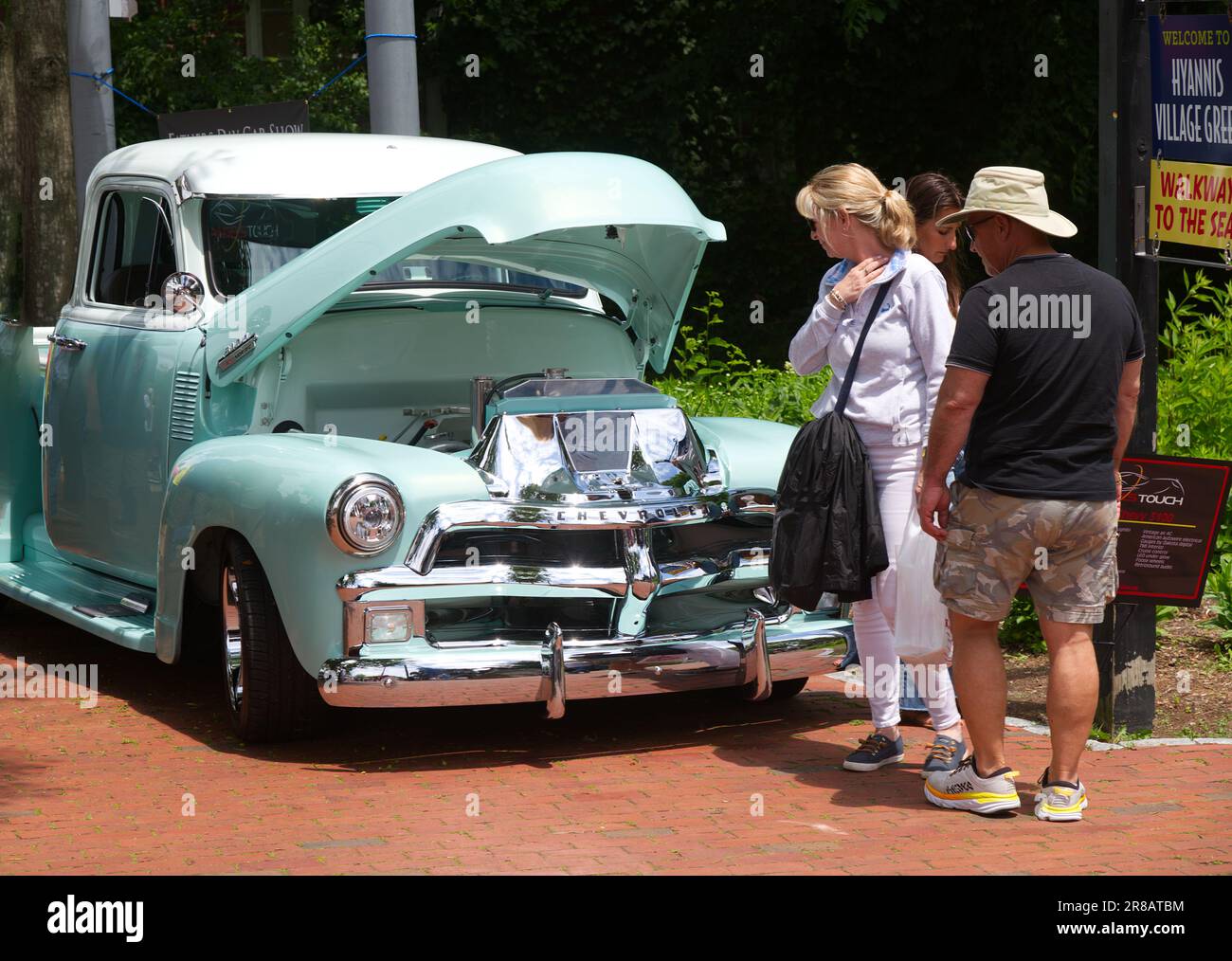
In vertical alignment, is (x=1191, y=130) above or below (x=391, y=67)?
below

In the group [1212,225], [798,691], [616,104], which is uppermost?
[616,104]

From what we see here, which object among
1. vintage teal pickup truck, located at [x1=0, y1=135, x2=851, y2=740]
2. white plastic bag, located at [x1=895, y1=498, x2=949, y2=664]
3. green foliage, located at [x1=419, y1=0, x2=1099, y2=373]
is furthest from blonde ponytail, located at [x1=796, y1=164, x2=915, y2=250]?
green foliage, located at [x1=419, y1=0, x2=1099, y2=373]

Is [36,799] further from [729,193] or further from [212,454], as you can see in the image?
[729,193]

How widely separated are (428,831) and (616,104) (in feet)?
53.1

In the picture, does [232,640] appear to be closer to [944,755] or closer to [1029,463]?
[944,755]

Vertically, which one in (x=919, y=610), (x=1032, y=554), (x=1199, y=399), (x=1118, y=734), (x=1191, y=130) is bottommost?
(x=1118, y=734)

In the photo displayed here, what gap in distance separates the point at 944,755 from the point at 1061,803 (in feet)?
1.57

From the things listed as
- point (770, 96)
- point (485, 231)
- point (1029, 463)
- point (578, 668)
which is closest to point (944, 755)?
point (1029, 463)

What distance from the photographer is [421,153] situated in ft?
23.3

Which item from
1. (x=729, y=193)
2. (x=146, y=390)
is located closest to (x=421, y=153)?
(x=146, y=390)

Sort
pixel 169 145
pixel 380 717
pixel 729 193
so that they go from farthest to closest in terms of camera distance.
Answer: pixel 729 193
pixel 169 145
pixel 380 717

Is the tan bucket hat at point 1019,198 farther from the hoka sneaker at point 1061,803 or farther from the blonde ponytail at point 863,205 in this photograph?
the hoka sneaker at point 1061,803

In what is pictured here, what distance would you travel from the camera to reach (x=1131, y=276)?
567 cm

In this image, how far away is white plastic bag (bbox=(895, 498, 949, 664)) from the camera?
505 cm
